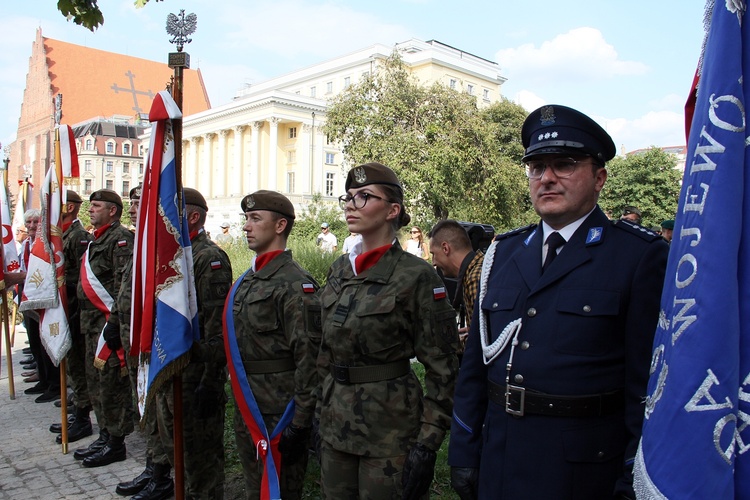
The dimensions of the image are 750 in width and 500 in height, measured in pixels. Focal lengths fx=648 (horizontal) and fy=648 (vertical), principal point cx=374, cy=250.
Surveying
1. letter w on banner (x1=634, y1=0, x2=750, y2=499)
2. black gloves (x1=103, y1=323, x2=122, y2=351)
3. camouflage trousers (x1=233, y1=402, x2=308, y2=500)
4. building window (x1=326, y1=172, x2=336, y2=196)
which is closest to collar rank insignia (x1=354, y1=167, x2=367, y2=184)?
camouflage trousers (x1=233, y1=402, x2=308, y2=500)

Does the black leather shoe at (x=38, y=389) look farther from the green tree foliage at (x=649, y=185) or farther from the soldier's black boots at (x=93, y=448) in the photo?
the green tree foliage at (x=649, y=185)

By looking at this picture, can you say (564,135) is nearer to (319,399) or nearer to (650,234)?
(650,234)

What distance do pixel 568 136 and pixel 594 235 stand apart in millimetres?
384

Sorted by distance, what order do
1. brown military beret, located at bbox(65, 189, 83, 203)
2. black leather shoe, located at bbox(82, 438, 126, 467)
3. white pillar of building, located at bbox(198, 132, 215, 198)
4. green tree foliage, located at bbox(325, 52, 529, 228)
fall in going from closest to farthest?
black leather shoe, located at bbox(82, 438, 126, 467) → brown military beret, located at bbox(65, 189, 83, 203) → green tree foliage, located at bbox(325, 52, 529, 228) → white pillar of building, located at bbox(198, 132, 215, 198)

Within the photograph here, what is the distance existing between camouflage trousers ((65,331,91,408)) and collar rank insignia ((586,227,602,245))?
6244 mm

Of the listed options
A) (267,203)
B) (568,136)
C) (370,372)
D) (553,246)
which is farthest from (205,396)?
(568,136)

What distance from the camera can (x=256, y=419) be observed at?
12.9 ft

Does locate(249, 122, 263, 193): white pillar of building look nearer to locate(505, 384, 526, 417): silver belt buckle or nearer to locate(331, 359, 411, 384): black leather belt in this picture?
locate(331, 359, 411, 384): black leather belt

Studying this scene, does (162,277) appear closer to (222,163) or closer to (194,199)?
(194,199)

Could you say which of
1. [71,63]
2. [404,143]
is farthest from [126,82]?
[404,143]

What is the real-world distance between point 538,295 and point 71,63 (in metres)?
103

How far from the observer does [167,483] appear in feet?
16.8

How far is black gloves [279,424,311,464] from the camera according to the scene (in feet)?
12.1

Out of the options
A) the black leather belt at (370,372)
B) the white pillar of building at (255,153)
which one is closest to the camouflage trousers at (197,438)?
the black leather belt at (370,372)
